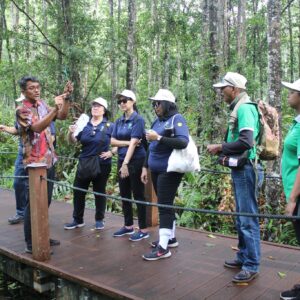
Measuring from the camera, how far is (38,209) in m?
4.30

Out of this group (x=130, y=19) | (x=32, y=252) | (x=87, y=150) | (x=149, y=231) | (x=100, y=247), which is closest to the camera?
(x=32, y=252)

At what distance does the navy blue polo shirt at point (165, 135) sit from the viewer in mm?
4246

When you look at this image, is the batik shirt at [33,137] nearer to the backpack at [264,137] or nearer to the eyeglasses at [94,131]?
the eyeglasses at [94,131]

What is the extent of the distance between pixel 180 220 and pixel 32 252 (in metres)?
3.04

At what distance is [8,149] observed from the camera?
12953mm

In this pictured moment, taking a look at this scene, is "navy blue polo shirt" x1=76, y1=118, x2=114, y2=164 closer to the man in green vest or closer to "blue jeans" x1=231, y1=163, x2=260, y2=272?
the man in green vest

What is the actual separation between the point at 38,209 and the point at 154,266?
140 cm

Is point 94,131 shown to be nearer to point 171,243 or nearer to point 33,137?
point 33,137

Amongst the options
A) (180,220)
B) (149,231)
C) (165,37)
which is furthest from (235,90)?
(165,37)

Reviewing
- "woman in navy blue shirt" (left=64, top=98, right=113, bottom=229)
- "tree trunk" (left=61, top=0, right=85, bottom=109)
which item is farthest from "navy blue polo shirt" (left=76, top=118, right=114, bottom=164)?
"tree trunk" (left=61, top=0, right=85, bottom=109)

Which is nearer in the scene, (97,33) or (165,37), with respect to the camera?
(97,33)

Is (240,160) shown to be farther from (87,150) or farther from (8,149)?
(8,149)

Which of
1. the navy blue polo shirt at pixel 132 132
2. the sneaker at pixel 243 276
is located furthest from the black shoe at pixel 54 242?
the sneaker at pixel 243 276

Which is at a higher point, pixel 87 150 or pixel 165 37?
pixel 165 37
